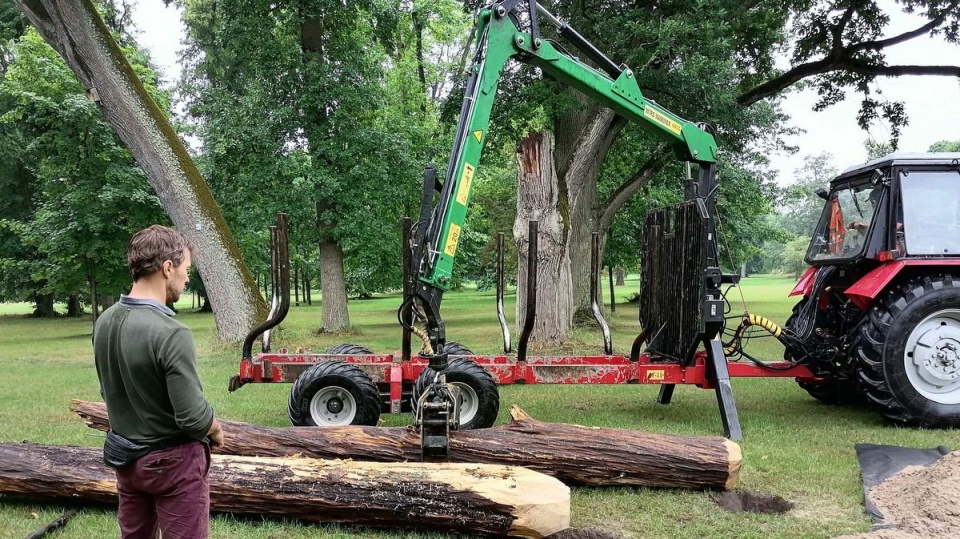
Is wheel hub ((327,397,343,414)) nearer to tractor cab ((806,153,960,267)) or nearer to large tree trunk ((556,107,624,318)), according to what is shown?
tractor cab ((806,153,960,267))

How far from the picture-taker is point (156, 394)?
107 inches

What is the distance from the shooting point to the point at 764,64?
16.2 metres

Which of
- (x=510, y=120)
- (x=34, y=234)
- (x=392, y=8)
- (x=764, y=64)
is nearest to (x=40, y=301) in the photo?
(x=34, y=234)

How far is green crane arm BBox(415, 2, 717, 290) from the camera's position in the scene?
5.54 metres

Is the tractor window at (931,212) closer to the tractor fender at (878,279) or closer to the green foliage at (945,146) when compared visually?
the tractor fender at (878,279)

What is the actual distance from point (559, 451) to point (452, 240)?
1881 mm

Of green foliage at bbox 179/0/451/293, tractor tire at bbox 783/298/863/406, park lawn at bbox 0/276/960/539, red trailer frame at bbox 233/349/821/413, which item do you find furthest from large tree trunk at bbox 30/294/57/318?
tractor tire at bbox 783/298/863/406

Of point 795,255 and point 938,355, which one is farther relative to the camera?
point 795,255

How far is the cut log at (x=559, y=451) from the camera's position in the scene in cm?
478

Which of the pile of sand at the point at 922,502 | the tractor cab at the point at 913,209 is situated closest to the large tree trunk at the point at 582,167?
the tractor cab at the point at 913,209

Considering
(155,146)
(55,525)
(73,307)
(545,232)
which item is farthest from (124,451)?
(73,307)

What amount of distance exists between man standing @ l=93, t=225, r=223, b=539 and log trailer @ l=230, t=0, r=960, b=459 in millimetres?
2510

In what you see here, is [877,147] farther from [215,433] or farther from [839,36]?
[215,433]

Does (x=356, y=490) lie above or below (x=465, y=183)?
below
